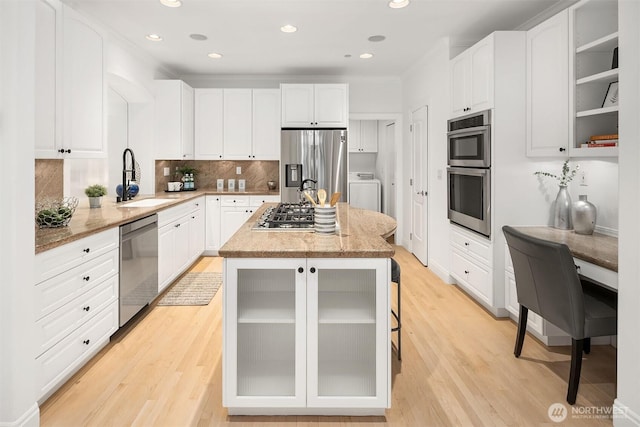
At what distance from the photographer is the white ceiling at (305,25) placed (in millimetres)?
3477

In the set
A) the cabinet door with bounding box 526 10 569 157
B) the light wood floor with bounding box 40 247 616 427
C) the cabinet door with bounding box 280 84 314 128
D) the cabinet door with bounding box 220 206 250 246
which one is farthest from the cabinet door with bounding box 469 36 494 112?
the cabinet door with bounding box 220 206 250 246

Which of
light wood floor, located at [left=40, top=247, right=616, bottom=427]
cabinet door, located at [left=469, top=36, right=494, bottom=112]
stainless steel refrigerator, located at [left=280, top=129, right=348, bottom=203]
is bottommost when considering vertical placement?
light wood floor, located at [left=40, top=247, right=616, bottom=427]

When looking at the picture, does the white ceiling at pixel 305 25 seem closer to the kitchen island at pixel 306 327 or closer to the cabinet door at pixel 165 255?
the cabinet door at pixel 165 255

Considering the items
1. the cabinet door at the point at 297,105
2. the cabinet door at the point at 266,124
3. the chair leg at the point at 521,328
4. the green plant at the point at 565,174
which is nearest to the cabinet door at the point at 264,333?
the chair leg at the point at 521,328

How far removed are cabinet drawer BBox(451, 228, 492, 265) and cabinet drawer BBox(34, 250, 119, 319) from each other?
9.29ft

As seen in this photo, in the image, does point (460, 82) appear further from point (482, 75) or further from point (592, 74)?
point (592, 74)

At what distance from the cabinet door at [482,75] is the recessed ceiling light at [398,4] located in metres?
0.70

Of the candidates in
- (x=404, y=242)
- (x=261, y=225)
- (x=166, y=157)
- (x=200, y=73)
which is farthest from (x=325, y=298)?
(x=200, y=73)

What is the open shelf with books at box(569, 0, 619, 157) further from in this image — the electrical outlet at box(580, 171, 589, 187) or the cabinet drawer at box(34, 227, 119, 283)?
the cabinet drawer at box(34, 227, 119, 283)

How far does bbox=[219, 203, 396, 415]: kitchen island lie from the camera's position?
1.94 metres

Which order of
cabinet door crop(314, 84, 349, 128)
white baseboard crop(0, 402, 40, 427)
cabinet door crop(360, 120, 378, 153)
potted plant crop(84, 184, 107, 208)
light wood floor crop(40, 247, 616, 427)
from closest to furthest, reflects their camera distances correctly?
white baseboard crop(0, 402, 40, 427) < light wood floor crop(40, 247, 616, 427) < potted plant crop(84, 184, 107, 208) < cabinet door crop(314, 84, 349, 128) < cabinet door crop(360, 120, 378, 153)

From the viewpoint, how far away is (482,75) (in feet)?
11.4

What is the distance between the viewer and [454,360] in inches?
107

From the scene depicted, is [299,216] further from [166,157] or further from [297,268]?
[166,157]
